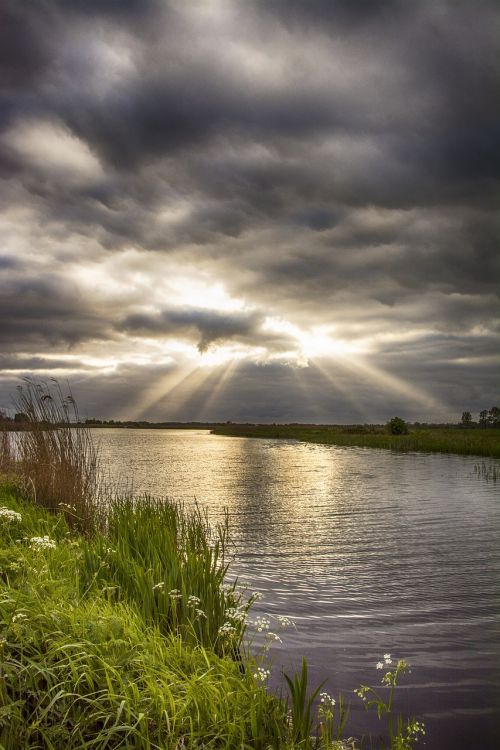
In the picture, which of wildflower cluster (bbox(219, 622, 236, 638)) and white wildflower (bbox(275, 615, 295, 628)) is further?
white wildflower (bbox(275, 615, 295, 628))

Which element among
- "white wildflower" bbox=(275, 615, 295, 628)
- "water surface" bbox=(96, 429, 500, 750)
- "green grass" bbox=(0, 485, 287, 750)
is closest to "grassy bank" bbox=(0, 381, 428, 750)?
"green grass" bbox=(0, 485, 287, 750)

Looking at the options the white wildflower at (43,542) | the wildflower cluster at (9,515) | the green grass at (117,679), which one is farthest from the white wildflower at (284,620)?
the wildflower cluster at (9,515)

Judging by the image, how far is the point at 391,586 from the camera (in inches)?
467

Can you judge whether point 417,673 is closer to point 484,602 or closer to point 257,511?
point 484,602

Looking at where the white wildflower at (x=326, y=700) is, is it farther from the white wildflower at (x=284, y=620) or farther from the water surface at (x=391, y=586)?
the white wildflower at (x=284, y=620)

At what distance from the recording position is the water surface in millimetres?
6965

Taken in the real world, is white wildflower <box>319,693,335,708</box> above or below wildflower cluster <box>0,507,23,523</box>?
below

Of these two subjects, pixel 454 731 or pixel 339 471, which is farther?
pixel 339 471

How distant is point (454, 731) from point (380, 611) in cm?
403

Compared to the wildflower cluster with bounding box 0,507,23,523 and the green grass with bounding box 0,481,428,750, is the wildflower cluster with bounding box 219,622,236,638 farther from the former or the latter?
the wildflower cluster with bounding box 0,507,23,523

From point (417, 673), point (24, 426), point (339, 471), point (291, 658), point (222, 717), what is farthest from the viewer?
point (339, 471)

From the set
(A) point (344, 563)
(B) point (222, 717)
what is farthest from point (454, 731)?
(A) point (344, 563)

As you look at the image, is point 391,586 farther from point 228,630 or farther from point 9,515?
point 9,515

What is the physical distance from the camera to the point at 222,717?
431 cm
